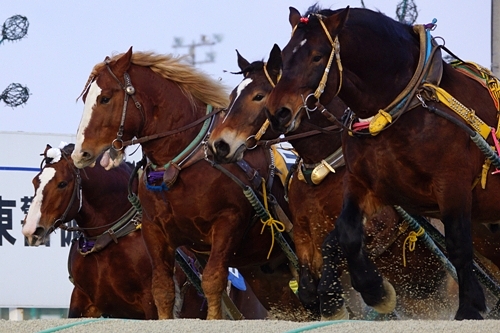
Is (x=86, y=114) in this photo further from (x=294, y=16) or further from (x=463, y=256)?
(x=463, y=256)

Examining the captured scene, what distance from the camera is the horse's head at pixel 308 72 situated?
5.59 m

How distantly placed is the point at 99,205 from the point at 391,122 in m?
3.55

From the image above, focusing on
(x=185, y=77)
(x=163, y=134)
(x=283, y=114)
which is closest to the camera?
(x=283, y=114)

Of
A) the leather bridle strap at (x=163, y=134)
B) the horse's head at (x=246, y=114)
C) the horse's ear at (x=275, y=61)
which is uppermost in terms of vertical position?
the horse's ear at (x=275, y=61)

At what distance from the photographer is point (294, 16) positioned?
5.97 meters

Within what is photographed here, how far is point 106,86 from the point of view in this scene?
294 inches

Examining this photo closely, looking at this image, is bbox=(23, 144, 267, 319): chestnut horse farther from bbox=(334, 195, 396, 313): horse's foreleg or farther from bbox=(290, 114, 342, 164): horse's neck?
bbox=(334, 195, 396, 313): horse's foreleg

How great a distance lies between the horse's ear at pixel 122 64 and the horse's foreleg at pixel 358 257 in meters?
2.25

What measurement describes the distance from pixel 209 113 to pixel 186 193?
0.64 m

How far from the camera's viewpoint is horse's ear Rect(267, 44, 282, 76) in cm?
669

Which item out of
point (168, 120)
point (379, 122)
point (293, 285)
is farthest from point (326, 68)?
point (293, 285)

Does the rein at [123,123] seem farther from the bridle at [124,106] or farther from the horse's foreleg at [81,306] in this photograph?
the horse's foreleg at [81,306]

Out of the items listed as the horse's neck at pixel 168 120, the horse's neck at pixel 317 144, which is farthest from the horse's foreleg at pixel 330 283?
the horse's neck at pixel 168 120

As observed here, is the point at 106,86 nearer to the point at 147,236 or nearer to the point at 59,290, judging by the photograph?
the point at 147,236
